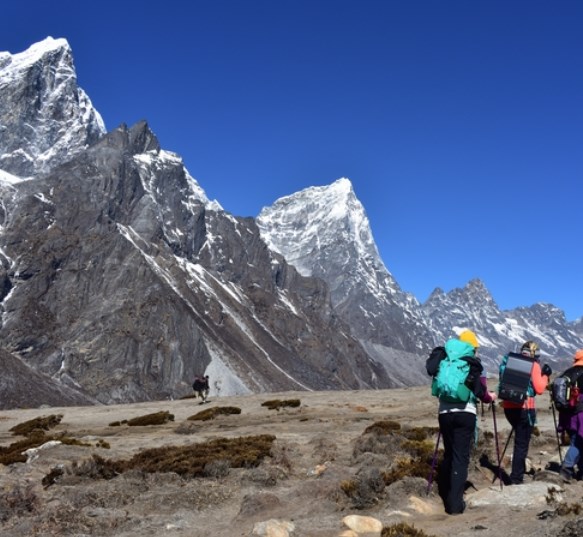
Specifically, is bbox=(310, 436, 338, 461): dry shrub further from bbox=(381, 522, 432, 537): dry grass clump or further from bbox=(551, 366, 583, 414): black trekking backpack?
bbox=(381, 522, 432, 537): dry grass clump

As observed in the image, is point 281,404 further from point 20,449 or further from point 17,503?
point 17,503

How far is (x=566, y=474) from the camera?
13.5m

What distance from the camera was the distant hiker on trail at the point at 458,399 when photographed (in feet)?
39.7

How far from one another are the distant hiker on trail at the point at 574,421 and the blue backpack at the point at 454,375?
331cm

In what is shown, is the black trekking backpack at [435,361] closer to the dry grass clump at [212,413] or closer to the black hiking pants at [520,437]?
the black hiking pants at [520,437]

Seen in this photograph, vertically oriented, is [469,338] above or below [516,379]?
above

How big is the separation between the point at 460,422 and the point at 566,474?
327 cm

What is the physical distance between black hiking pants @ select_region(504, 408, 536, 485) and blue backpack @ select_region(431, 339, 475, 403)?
2.51 metres

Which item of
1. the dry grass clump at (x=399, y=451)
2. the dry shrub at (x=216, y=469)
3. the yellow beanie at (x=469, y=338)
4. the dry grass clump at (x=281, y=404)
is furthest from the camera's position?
the dry grass clump at (x=281, y=404)

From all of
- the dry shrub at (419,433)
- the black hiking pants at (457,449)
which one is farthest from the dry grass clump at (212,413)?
the black hiking pants at (457,449)

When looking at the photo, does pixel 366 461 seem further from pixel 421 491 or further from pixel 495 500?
pixel 495 500

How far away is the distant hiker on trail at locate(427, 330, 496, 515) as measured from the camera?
12.1 m

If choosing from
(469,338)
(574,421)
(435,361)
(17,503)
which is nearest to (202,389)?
(17,503)

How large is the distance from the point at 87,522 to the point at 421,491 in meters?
6.70
